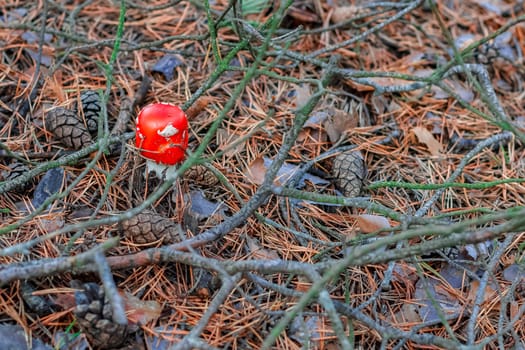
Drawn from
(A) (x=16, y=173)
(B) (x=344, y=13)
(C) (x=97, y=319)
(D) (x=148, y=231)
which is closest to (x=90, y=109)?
(A) (x=16, y=173)

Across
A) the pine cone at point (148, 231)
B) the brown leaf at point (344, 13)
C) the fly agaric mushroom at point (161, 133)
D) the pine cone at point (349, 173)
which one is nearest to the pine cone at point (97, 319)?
the pine cone at point (148, 231)

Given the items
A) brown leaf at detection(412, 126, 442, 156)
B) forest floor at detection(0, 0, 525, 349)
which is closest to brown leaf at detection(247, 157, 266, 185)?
forest floor at detection(0, 0, 525, 349)

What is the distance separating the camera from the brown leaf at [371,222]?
2.21 m

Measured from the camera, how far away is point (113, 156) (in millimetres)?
2445

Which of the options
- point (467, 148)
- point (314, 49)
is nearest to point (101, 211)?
point (314, 49)

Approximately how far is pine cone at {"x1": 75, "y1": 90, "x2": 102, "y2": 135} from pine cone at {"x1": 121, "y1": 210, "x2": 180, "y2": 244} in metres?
0.61

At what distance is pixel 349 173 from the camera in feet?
8.22

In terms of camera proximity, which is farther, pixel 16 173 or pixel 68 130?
pixel 68 130

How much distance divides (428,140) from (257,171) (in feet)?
3.02

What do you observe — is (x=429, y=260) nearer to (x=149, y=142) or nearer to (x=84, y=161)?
(x=149, y=142)

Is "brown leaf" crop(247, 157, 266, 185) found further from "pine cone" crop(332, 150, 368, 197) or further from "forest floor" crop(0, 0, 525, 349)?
"pine cone" crop(332, 150, 368, 197)

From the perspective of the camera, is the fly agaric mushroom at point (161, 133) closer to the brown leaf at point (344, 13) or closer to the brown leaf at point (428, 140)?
the brown leaf at point (428, 140)

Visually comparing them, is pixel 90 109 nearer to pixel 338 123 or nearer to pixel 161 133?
pixel 161 133

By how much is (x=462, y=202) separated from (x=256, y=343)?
3.97ft
